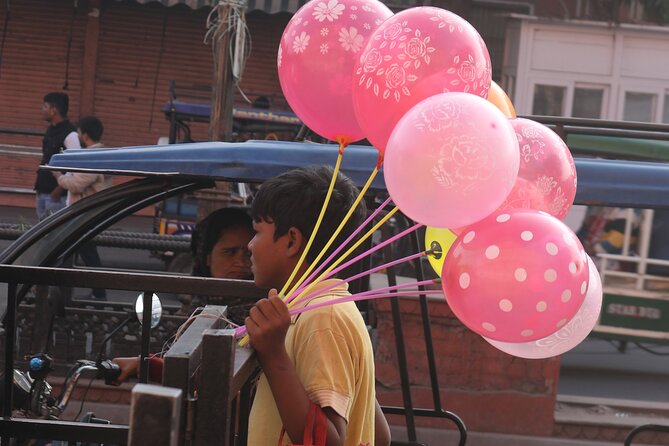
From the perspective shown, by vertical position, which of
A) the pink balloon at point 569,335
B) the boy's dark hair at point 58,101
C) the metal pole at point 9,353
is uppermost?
the boy's dark hair at point 58,101

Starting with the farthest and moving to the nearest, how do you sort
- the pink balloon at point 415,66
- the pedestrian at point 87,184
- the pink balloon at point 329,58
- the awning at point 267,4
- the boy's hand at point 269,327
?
the awning at point 267,4
the pedestrian at point 87,184
the pink balloon at point 329,58
the pink balloon at point 415,66
the boy's hand at point 269,327

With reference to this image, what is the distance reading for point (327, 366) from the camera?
2205 millimetres

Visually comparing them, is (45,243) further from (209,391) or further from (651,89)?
(651,89)

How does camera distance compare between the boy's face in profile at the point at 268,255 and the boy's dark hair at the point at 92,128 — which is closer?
the boy's face in profile at the point at 268,255

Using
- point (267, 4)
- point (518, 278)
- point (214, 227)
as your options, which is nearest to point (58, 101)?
point (267, 4)

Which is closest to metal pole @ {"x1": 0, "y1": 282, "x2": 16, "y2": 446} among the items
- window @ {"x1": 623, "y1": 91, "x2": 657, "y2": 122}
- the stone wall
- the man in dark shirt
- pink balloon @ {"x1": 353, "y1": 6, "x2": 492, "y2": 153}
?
pink balloon @ {"x1": 353, "y1": 6, "x2": 492, "y2": 153}

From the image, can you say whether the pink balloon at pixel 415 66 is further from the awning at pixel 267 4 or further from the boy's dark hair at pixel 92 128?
the awning at pixel 267 4

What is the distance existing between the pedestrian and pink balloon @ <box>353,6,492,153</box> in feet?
22.0

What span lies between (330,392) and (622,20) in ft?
47.5

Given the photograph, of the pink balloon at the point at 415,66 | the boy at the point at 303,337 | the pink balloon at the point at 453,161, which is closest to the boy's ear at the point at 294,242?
the boy at the point at 303,337

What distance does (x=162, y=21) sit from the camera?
17.5 metres

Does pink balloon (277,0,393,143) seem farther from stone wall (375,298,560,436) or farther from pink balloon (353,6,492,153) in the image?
stone wall (375,298,560,436)

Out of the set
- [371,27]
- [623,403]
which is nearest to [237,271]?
[371,27]

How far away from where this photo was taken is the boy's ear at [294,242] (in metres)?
2.42
